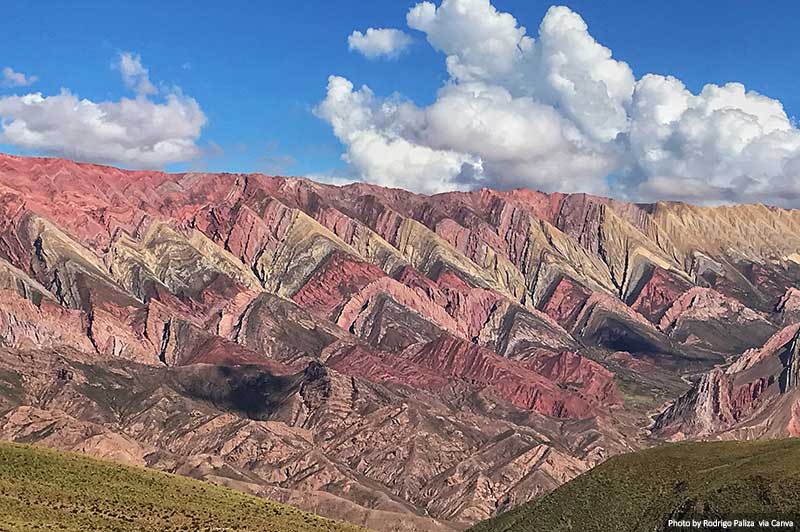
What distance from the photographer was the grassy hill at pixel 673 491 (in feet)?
375

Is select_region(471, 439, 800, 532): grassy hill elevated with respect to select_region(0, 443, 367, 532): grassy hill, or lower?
elevated

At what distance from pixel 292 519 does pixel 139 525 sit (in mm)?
23069

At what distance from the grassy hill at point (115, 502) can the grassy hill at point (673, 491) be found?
2694 cm

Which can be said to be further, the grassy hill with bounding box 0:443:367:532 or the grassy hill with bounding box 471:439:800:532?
the grassy hill with bounding box 0:443:367:532

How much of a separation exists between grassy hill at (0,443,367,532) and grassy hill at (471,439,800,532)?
2694 centimetres

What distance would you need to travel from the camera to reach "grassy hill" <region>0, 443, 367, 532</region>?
4747 inches

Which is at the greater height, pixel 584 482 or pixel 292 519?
pixel 584 482

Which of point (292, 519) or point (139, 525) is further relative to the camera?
point (292, 519)

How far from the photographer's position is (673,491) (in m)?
128

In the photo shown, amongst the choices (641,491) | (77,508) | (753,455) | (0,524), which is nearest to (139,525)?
(77,508)

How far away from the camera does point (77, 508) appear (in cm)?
12600

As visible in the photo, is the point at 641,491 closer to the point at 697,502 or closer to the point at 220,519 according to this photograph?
the point at 697,502

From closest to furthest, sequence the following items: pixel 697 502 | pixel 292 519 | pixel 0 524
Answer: pixel 0 524 → pixel 697 502 → pixel 292 519

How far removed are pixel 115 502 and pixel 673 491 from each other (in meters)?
67.1
